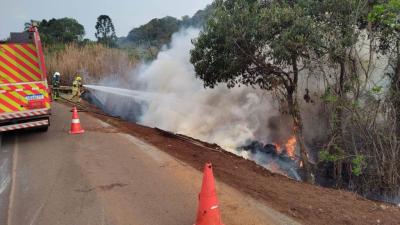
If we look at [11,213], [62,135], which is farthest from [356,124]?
[11,213]

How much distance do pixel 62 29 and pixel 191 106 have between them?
33.0 metres

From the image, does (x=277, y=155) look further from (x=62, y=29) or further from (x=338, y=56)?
(x=62, y=29)

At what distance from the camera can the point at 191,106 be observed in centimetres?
1909

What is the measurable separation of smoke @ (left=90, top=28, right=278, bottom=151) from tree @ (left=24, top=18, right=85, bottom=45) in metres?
22.7

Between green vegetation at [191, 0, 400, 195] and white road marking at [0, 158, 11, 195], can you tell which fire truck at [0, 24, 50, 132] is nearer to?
white road marking at [0, 158, 11, 195]

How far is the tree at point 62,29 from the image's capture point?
144 feet

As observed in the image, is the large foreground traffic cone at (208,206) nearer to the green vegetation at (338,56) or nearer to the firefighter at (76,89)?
the green vegetation at (338,56)

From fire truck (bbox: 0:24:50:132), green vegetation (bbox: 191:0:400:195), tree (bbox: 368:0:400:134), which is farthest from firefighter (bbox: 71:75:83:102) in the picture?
tree (bbox: 368:0:400:134)

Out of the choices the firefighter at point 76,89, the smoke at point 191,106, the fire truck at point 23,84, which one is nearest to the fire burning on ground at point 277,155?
the smoke at point 191,106

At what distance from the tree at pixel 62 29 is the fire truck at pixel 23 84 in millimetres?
32778

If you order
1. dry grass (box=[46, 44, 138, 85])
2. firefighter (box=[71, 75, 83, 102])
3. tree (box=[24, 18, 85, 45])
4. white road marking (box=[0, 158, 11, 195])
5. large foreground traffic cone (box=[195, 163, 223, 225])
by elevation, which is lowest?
white road marking (box=[0, 158, 11, 195])

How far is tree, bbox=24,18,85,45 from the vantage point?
43812 mm

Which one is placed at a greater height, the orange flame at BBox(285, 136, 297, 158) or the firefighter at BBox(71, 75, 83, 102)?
the firefighter at BBox(71, 75, 83, 102)

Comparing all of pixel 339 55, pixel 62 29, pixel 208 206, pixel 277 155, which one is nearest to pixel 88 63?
pixel 277 155
